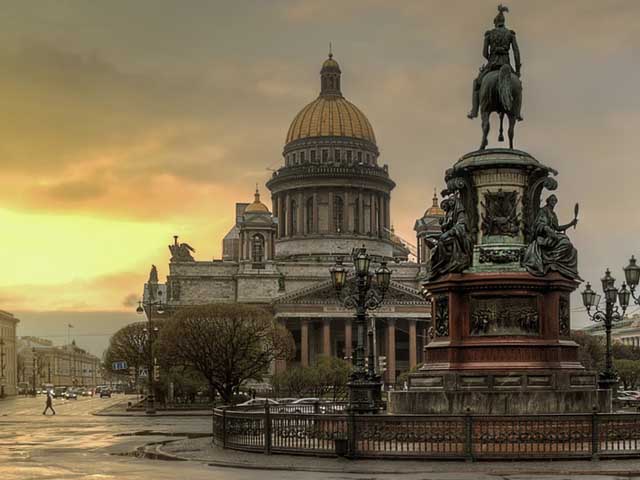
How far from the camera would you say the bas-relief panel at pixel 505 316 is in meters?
28.4

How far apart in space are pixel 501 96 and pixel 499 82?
0.38 m

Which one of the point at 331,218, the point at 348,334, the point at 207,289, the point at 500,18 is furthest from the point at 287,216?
the point at 500,18

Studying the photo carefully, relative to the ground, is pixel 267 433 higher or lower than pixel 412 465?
higher

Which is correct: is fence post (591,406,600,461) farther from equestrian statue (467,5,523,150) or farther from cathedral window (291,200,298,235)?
cathedral window (291,200,298,235)

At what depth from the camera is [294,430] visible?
27422 mm

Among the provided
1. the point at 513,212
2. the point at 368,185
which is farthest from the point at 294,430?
the point at 368,185

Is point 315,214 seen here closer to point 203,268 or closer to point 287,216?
point 287,216

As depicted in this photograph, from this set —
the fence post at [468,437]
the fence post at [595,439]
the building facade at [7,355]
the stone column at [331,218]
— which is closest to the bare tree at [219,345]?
the fence post at [468,437]

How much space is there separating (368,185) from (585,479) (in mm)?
131482

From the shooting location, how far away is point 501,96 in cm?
3069

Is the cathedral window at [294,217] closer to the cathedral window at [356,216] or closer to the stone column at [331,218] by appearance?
the stone column at [331,218]

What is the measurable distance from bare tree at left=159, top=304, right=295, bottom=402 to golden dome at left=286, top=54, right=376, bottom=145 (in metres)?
63.0

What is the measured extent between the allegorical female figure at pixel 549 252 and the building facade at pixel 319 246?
101 metres

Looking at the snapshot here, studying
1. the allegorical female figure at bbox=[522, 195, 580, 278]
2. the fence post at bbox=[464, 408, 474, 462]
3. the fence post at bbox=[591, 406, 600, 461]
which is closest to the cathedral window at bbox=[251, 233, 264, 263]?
the allegorical female figure at bbox=[522, 195, 580, 278]
